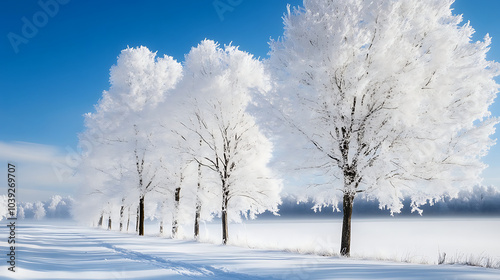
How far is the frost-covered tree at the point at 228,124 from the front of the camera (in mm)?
15719

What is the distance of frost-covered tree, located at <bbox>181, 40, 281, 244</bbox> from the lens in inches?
619

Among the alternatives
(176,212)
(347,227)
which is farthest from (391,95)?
(176,212)

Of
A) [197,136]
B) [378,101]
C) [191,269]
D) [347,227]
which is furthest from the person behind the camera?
[197,136]

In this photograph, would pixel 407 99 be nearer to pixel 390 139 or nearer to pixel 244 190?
pixel 390 139

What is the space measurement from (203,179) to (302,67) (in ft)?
33.6

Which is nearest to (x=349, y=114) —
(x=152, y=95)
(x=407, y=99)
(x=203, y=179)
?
(x=407, y=99)

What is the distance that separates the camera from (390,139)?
31.3 ft

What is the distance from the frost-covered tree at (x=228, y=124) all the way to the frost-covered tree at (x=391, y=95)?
5.76 m

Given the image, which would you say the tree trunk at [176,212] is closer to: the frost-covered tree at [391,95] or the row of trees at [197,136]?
the row of trees at [197,136]

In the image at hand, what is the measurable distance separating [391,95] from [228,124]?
827 centimetres

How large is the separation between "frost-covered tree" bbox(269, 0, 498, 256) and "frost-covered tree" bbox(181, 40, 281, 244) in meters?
5.76

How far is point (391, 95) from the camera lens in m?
9.39

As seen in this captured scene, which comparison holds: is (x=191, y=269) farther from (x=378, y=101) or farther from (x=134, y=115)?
(x=134, y=115)

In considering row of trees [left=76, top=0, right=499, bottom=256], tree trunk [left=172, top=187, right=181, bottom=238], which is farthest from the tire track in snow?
tree trunk [left=172, top=187, right=181, bottom=238]
